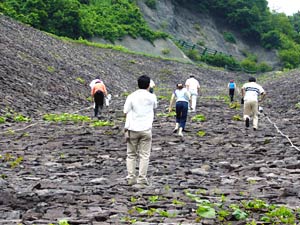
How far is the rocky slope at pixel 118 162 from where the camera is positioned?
29.1 feet

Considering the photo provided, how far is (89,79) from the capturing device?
36.5m

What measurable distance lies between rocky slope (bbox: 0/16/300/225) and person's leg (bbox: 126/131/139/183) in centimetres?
33

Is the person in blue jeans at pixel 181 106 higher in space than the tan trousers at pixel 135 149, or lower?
higher

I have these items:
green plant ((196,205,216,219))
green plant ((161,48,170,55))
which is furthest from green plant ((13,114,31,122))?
green plant ((161,48,170,55))

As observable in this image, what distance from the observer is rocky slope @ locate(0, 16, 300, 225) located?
8855 millimetres

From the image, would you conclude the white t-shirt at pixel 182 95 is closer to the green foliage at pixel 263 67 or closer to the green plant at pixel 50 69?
the green plant at pixel 50 69

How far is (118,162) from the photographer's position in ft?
44.3

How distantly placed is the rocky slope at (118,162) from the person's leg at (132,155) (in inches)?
12.8

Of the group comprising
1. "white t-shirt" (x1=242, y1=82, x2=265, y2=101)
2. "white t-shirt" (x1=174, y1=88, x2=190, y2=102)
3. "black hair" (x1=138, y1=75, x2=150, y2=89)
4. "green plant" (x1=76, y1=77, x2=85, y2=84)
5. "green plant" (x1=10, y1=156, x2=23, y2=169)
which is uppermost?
"green plant" (x1=76, y1=77, x2=85, y2=84)

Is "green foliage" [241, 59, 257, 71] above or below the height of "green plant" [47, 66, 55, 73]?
above

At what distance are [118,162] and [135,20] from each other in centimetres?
5774

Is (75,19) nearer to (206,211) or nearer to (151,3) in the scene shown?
(151,3)

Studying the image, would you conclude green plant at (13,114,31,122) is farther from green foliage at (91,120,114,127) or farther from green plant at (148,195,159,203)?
green plant at (148,195,159,203)

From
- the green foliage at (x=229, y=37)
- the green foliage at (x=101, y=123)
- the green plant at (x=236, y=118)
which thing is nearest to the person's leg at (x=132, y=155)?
the green foliage at (x=101, y=123)
